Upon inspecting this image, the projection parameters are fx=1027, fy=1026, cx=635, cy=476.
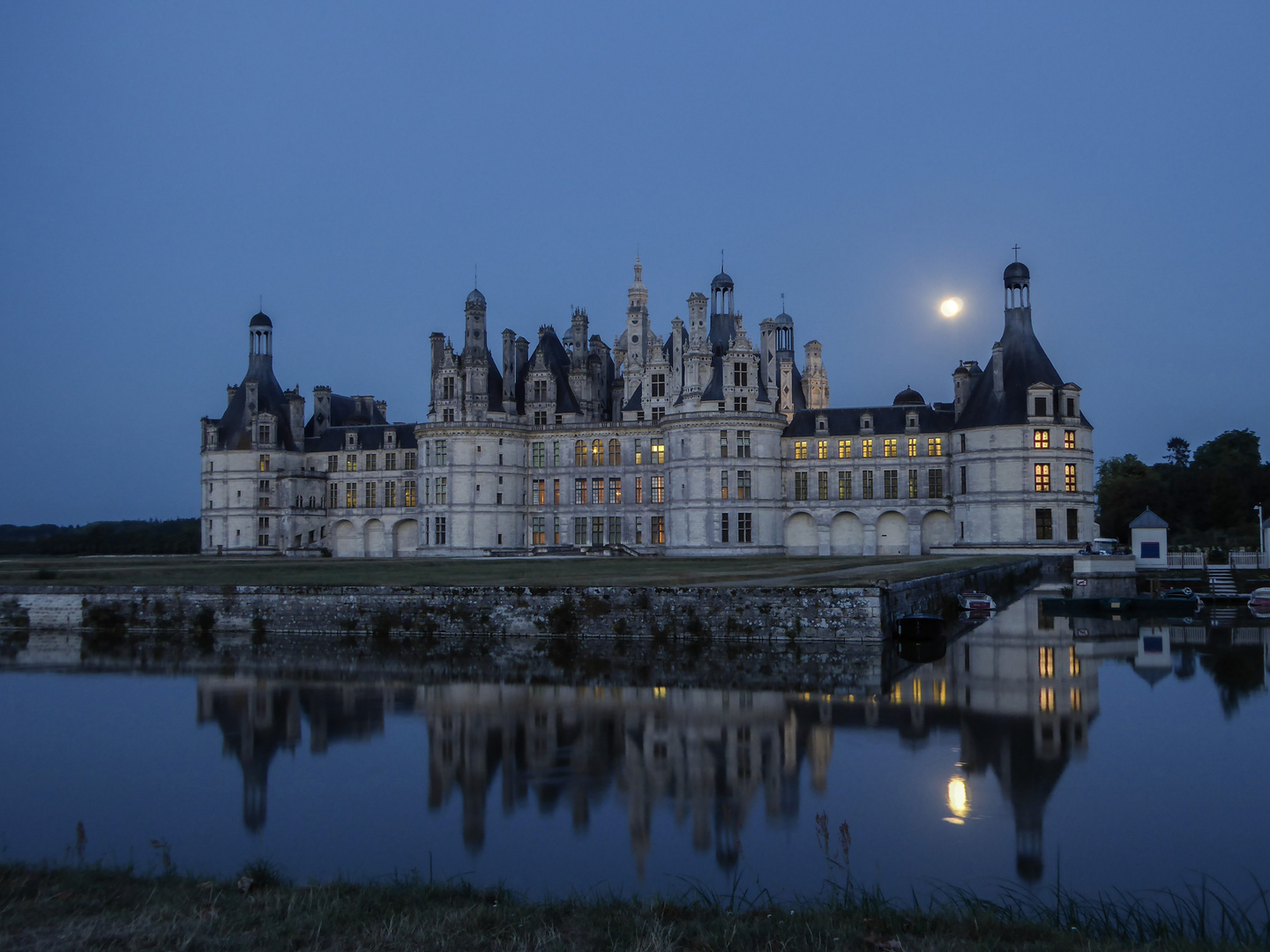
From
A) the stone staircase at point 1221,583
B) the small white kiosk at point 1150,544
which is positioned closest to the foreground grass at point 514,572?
the small white kiosk at point 1150,544

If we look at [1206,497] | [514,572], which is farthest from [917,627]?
[1206,497]

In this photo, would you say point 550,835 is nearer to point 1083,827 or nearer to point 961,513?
point 1083,827

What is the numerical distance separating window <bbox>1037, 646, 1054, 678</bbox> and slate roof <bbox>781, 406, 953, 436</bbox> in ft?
102

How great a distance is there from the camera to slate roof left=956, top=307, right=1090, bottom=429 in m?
56.6

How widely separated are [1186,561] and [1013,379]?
13076 millimetres

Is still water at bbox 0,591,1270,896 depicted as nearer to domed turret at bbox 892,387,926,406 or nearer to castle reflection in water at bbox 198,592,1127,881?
castle reflection in water at bbox 198,592,1127,881

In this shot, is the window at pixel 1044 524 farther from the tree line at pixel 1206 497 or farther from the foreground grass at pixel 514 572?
the tree line at pixel 1206 497

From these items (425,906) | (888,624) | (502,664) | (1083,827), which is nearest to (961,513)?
(888,624)

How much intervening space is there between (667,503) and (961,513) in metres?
16.8

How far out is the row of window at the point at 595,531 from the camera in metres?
64.4

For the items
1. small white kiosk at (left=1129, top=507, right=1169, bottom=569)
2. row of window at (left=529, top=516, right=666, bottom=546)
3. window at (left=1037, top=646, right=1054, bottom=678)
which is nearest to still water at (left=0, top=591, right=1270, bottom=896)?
window at (left=1037, top=646, right=1054, bottom=678)

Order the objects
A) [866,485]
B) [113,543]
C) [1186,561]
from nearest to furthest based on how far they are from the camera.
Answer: [1186,561] → [866,485] → [113,543]

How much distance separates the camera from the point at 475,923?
901 cm

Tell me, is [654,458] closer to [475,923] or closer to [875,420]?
[875,420]
